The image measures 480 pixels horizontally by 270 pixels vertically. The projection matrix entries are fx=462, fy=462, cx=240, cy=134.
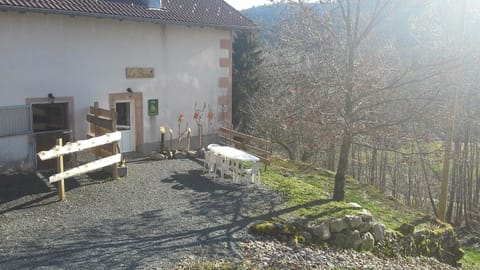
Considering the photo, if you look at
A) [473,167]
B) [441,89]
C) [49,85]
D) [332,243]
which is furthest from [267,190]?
[473,167]

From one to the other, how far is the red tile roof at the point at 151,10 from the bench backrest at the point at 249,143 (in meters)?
3.56

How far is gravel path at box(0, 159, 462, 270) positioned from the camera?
7.10m

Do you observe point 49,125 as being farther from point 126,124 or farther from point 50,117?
point 126,124

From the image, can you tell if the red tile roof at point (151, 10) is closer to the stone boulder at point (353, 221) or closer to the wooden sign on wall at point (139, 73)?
the wooden sign on wall at point (139, 73)

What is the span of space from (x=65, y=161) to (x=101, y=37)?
3.60 m

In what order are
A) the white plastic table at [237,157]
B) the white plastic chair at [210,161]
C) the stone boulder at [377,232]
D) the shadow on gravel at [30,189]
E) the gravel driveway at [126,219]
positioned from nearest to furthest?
1. the gravel driveway at [126,219]
2. the shadow on gravel at [30,189]
3. the stone boulder at [377,232]
4. the white plastic table at [237,157]
5. the white plastic chair at [210,161]

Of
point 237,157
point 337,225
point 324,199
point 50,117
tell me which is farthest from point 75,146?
point 324,199

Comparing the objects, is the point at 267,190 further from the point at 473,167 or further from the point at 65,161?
the point at 473,167

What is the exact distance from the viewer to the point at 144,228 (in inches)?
328

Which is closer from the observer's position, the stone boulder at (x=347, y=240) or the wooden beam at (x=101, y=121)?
the stone boulder at (x=347, y=240)

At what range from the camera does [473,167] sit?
69.3 feet

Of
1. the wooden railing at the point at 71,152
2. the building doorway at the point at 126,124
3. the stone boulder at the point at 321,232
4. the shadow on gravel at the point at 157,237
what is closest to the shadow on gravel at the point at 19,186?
the wooden railing at the point at 71,152

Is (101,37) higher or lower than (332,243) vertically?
higher

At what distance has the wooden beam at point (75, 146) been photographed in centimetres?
917
